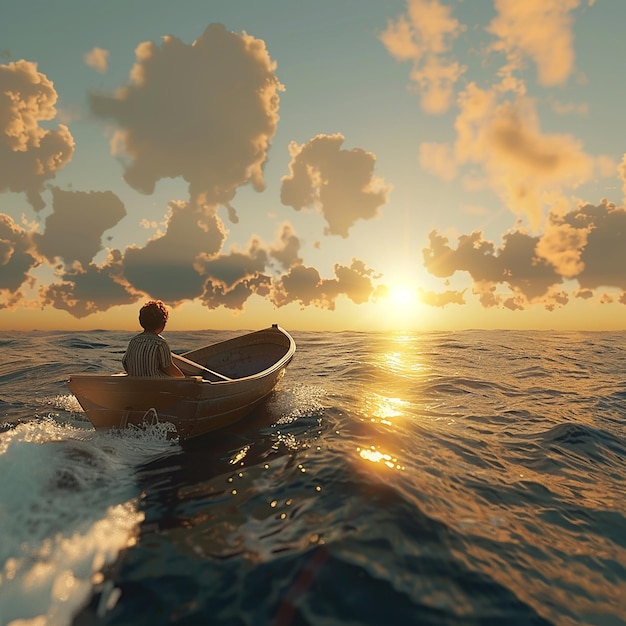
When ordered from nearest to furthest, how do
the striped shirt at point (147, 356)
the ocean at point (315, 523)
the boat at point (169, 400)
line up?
the ocean at point (315, 523), the boat at point (169, 400), the striped shirt at point (147, 356)

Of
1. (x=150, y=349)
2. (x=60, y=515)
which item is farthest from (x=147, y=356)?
(x=60, y=515)

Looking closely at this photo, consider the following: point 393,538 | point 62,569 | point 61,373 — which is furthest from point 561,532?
point 61,373

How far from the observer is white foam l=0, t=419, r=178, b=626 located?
12.3ft

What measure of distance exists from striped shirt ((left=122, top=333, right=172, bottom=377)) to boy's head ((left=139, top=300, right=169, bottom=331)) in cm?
20

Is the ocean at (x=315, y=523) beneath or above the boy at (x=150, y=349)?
beneath

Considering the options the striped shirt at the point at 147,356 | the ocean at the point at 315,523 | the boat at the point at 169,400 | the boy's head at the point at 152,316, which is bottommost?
the ocean at the point at 315,523

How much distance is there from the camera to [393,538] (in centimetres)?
470

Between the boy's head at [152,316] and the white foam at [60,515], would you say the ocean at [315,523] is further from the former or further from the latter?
the boy's head at [152,316]

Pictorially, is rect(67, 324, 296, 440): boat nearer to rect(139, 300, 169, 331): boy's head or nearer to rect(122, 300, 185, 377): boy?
rect(122, 300, 185, 377): boy

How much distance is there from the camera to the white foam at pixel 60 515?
12.3 ft

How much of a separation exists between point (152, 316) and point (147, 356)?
0.90 meters

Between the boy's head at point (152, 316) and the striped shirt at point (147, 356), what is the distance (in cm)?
20

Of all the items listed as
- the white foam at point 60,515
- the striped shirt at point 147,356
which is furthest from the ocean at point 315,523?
the striped shirt at point 147,356

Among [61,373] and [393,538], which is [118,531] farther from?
[61,373]
